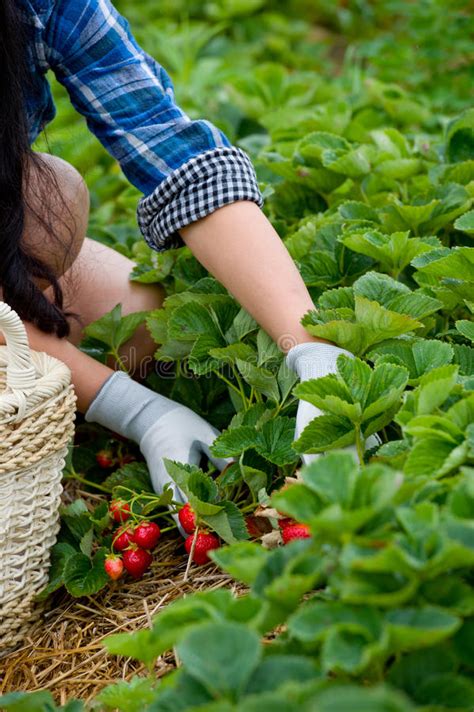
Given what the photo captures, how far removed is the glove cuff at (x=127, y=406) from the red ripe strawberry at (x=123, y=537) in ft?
0.76

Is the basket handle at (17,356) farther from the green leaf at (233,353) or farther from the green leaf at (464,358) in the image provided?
the green leaf at (464,358)

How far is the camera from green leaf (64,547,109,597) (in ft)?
4.31

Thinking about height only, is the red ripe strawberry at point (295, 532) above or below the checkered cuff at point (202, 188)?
below

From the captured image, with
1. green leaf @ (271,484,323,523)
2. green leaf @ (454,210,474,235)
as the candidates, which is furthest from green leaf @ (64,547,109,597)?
green leaf @ (454,210,474,235)

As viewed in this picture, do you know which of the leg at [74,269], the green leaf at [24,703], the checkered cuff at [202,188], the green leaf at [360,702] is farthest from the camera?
the leg at [74,269]

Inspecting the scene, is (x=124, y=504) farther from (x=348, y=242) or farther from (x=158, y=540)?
(x=348, y=242)

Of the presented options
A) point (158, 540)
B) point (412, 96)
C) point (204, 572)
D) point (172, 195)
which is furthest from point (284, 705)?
point (412, 96)

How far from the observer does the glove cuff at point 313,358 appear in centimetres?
129

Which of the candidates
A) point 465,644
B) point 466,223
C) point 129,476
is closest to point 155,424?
point 129,476

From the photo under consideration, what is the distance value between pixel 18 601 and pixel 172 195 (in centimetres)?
70

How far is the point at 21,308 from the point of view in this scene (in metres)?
1.52

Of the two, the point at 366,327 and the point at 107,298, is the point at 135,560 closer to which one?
the point at 366,327

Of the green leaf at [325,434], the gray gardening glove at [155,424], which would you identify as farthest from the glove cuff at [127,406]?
the green leaf at [325,434]

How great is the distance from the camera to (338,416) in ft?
3.74
